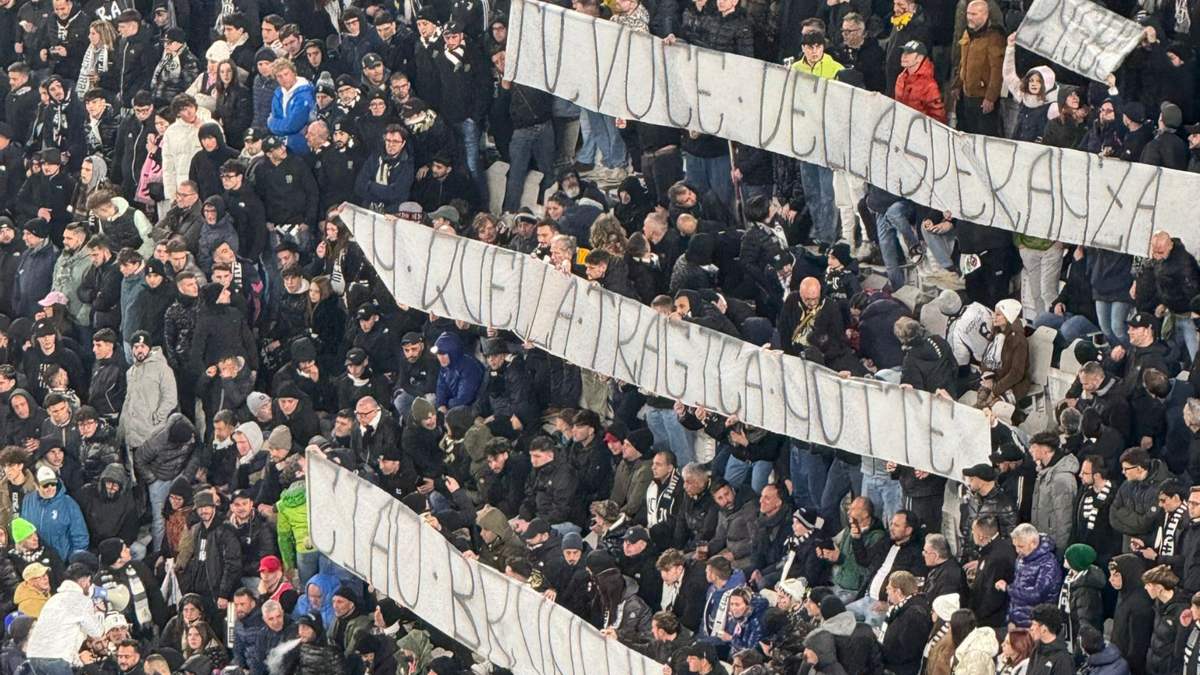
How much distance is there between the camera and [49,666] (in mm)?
23094

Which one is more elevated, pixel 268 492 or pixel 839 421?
pixel 839 421

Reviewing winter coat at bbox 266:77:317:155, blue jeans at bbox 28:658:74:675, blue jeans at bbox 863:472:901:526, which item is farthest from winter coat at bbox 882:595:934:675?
winter coat at bbox 266:77:317:155

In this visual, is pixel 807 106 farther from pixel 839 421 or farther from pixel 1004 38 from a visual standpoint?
pixel 839 421

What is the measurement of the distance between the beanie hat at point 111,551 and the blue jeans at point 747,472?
4313 mm

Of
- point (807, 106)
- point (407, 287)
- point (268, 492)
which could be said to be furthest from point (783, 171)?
point (268, 492)

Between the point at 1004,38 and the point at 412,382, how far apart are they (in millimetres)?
4881

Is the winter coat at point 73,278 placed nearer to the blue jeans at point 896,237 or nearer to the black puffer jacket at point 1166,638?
the blue jeans at point 896,237

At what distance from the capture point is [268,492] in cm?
2430

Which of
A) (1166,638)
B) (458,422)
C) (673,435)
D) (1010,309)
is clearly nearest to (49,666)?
(458,422)

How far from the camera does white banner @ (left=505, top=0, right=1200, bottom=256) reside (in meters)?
22.5

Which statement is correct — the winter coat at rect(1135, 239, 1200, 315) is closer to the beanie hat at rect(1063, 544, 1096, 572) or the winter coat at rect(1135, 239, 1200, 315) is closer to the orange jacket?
the beanie hat at rect(1063, 544, 1096, 572)

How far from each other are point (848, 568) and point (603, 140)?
18.6 feet

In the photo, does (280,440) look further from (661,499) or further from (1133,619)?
(1133,619)

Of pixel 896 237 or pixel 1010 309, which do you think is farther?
pixel 896 237
